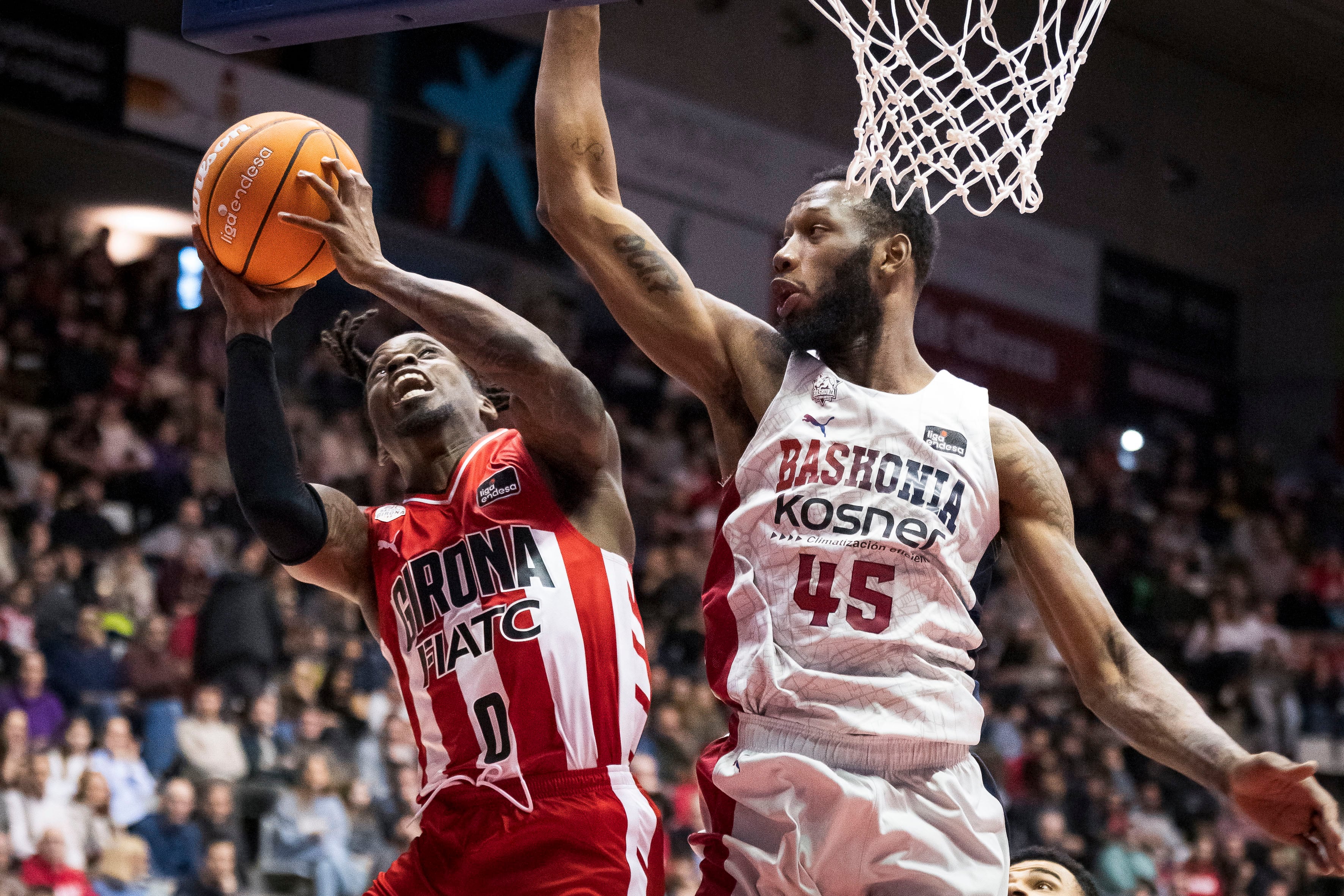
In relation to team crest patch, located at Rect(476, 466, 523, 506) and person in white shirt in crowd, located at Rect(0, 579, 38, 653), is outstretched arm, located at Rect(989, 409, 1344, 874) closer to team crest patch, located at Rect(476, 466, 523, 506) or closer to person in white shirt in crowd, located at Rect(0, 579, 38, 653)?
team crest patch, located at Rect(476, 466, 523, 506)

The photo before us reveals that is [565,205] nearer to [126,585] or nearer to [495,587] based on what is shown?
[495,587]

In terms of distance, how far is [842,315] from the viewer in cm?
323

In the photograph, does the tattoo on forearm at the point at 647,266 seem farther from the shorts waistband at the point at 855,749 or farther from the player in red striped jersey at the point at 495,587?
the shorts waistband at the point at 855,749

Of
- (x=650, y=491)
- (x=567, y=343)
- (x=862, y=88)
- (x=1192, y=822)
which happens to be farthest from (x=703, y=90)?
(x=862, y=88)

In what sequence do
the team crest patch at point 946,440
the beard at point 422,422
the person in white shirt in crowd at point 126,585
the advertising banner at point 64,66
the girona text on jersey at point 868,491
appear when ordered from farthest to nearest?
Result: the advertising banner at point 64,66, the person in white shirt in crowd at point 126,585, the beard at point 422,422, the team crest patch at point 946,440, the girona text on jersey at point 868,491

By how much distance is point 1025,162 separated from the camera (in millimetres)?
3512

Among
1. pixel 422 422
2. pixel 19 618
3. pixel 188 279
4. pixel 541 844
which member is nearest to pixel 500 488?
pixel 422 422

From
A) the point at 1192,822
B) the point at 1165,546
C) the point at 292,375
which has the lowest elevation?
the point at 1192,822

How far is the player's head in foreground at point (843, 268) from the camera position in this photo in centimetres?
322

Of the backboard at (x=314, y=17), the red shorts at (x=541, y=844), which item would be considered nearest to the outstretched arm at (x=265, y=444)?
the backboard at (x=314, y=17)

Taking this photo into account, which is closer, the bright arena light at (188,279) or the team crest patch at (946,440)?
the team crest patch at (946,440)

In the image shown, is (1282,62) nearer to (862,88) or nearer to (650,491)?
(650,491)

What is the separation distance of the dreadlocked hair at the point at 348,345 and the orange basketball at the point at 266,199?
2.29 ft

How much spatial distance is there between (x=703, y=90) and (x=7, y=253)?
298 inches
